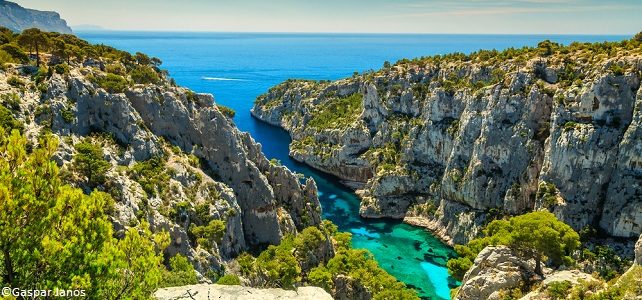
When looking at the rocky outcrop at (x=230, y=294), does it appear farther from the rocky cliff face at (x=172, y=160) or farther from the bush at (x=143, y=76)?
the bush at (x=143, y=76)

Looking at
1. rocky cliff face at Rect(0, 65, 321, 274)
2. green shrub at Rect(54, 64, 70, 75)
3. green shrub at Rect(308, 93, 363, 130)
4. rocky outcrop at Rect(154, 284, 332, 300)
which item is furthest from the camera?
green shrub at Rect(308, 93, 363, 130)

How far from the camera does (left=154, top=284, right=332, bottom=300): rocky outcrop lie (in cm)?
1759

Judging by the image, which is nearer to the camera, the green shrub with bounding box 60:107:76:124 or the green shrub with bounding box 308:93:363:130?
the green shrub with bounding box 60:107:76:124

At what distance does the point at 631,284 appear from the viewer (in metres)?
24.2

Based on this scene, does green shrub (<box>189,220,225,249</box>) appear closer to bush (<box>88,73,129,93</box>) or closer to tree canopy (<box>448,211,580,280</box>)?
bush (<box>88,73,129,93</box>)

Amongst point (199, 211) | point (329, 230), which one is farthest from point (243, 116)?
point (199, 211)

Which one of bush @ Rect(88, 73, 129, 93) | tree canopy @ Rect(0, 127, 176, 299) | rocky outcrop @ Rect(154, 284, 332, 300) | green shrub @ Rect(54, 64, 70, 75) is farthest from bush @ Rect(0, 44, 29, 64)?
tree canopy @ Rect(0, 127, 176, 299)

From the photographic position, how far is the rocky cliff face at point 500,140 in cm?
5441

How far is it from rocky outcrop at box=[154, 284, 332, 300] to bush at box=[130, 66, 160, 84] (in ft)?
134

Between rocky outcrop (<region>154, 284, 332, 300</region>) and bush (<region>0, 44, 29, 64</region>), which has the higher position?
bush (<region>0, 44, 29, 64</region>)

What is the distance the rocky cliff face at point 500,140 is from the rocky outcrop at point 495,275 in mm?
26098

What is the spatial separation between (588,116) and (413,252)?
2978cm

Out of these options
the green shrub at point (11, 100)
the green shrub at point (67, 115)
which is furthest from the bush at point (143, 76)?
the green shrub at point (11, 100)

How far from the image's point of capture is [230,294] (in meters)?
18.0
